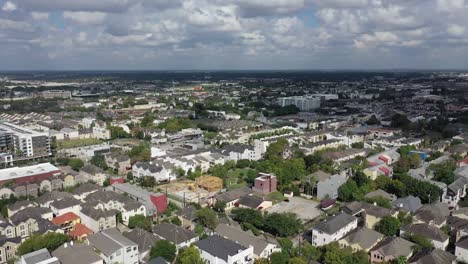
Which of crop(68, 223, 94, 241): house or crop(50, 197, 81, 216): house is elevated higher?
crop(50, 197, 81, 216): house

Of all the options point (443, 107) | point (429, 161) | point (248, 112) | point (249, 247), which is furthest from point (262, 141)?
point (443, 107)

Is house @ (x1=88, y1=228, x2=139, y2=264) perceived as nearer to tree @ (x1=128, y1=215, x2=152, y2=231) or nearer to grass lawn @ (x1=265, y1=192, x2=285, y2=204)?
tree @ (x1=128, y1=215, x2=152, y2=231)

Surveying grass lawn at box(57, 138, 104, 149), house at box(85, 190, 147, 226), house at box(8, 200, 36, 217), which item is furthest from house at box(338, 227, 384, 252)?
grass lawn at box(57, 138, 104, 149)

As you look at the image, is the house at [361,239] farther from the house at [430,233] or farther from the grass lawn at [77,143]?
the grass lawn at [77,143]

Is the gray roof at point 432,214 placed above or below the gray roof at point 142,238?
above

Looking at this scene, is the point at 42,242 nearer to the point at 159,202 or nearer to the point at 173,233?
the point at 173,233

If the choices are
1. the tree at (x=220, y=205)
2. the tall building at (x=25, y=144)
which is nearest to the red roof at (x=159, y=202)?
the tree at (x=220, y=205)

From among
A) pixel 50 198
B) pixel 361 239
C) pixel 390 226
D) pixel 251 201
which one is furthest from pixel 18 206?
pixel 390 226
